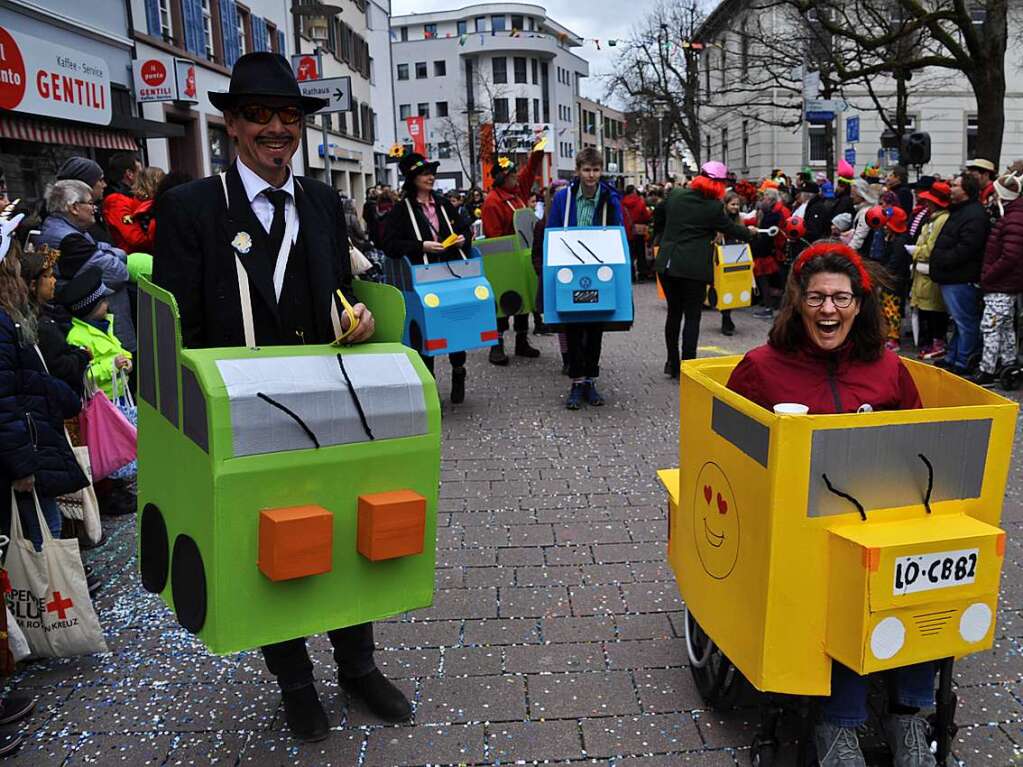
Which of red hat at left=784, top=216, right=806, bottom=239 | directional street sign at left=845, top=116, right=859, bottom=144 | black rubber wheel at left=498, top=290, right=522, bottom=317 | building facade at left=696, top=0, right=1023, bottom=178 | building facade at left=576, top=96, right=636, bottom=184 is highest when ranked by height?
building facade at left=576, top=96, right=636, bottom=184

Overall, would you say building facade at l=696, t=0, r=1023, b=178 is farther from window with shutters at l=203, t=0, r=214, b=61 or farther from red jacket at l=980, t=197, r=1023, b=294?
red jacket at l=980, t=197, r=1023, b=294

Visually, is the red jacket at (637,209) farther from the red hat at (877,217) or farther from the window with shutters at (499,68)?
the window with shutters at (499,68)

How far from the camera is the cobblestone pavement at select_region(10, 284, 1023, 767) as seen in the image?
2.98m

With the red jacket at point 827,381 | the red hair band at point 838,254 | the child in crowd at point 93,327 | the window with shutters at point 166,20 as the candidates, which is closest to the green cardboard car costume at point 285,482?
the red jacket at point 827,381

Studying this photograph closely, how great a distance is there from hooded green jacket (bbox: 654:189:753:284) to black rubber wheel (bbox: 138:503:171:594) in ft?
19.5

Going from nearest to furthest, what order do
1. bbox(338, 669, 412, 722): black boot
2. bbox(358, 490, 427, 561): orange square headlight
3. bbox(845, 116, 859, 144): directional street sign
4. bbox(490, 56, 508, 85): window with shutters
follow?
1. bbox(358, 490, 427, 561): orange square headlight
2. bbox(338, 669, 412, 722): black boot
3. bbox(845, 116, 859, 144): directional street sign
4. bbox(490, 56, 508, 85): window with shutters

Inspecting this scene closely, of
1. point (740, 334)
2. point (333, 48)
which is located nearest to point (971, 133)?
point (333, 48)

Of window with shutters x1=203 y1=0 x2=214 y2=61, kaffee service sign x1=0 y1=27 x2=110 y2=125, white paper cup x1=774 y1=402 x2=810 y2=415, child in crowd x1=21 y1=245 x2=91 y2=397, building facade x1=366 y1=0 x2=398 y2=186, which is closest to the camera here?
white paper cup x1=774 y1=402 x2=810 y2=415

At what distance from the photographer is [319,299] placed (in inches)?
118

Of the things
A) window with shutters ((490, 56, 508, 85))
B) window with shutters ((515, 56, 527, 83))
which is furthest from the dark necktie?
window with shutters ((515, 56, 527, 83))

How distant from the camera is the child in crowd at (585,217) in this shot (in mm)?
7453

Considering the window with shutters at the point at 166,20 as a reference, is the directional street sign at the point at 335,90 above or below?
below

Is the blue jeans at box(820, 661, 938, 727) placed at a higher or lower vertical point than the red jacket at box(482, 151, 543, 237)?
lower

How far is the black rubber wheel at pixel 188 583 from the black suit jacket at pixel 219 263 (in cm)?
64
